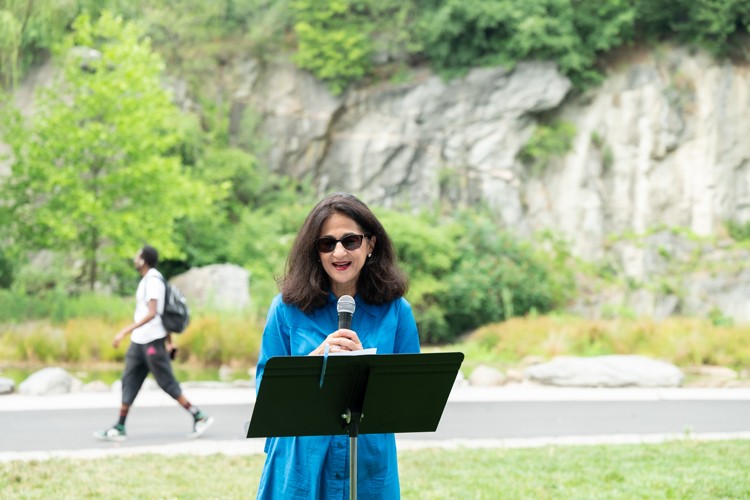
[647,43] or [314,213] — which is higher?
[647,43]

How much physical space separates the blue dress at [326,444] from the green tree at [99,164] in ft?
54.8

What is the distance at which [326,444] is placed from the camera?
3236mm

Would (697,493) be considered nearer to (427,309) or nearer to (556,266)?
(427,309)

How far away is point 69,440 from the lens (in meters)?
8.98

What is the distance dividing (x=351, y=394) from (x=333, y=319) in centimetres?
45

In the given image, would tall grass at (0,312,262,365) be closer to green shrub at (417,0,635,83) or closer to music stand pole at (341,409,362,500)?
music stand pole at (341,409,362,500)

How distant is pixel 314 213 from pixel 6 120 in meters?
18.9

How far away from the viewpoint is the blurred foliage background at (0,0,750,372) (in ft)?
62.0

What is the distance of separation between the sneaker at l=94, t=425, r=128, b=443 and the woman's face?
247 inches

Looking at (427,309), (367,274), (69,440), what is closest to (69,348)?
(69,440)

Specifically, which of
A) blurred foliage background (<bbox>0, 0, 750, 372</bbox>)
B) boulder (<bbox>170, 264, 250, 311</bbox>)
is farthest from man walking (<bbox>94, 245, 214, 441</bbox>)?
boulder (<bbox>170, 264, 250, 311</bbox>)

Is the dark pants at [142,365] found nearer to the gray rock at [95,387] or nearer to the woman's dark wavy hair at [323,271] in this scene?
the gray rock at [95,387]

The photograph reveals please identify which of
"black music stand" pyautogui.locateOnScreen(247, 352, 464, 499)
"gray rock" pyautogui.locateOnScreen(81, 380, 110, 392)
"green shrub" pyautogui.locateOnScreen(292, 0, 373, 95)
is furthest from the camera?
"green shrub" pyautogui.locateOnScreen(292, 0, 373, 95)

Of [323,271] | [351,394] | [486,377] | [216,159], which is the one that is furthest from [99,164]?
[351,394]
